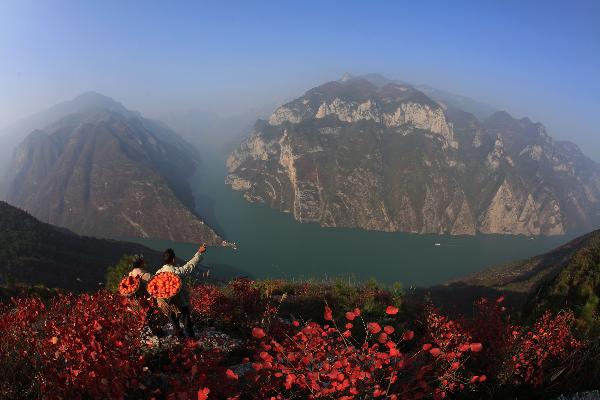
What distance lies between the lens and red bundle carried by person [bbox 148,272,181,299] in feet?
24.9

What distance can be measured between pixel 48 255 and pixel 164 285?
93764 millimetres

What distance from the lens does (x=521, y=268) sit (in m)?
116

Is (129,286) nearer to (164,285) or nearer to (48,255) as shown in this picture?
(164,285)

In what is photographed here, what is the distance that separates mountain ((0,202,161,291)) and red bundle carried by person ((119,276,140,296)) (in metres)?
67.8

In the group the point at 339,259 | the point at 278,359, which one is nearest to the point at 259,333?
the point at 278,359

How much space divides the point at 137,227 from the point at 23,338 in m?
209

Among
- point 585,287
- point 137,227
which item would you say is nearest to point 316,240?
point 137,227

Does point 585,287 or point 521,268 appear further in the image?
point 521,268

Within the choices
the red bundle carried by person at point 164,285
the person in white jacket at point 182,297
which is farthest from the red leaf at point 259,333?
the person in white jacket at point 182,297

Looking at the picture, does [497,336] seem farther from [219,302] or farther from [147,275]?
[147,275]

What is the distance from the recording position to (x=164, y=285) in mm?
7738

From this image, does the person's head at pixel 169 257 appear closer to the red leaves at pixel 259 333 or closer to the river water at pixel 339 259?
the red leaves at pixel 259 333

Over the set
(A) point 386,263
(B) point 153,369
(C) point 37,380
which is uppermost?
(C) point 37,380

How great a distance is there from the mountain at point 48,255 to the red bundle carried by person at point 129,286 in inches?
2668
